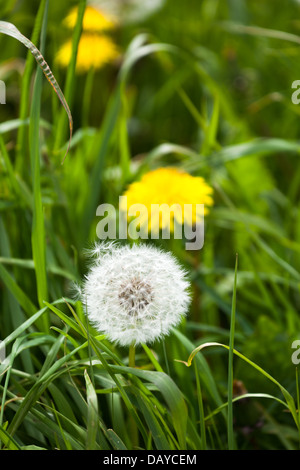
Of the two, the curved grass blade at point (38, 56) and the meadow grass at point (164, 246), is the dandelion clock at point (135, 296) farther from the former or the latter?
the curved grass blade at point (38, 56)

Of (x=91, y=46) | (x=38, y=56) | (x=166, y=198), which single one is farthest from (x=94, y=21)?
(x=38, y=56)

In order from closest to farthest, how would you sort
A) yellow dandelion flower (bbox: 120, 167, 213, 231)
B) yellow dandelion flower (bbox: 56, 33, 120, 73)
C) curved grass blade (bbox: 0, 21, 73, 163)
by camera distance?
1. curved grass blade (bbox: 0, 21, 73, 163)
2. yellow dandelion flower (bbox: 120, 167, 213, 231)
3. yellow dandelion flower (bbox: 56, 33, 120, 73)

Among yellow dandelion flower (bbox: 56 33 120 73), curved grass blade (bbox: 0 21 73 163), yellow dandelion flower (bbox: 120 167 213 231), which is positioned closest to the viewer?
curved grass blade (bbox: 0 21 73 163)

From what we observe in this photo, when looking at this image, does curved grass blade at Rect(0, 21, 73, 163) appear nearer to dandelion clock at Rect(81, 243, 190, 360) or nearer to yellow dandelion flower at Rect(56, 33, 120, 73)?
dandelion clock at Rect(81, 243, 190, 360)

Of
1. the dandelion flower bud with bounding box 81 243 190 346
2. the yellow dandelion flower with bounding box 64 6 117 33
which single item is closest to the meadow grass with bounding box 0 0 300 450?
the dandelion flower bud with bounding box 81 243 190 346

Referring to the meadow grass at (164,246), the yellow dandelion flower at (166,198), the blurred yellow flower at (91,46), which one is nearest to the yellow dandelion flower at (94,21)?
the blurred yellow flower at (91,46)
